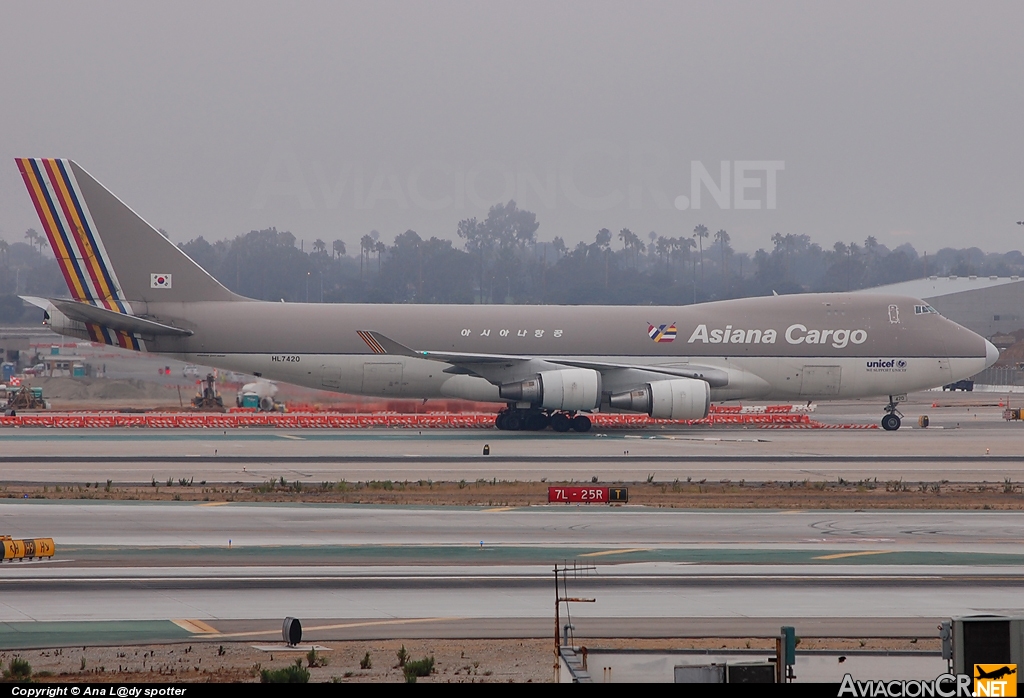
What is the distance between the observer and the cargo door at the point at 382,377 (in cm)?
4109

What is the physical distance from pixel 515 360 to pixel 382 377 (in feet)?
16.9

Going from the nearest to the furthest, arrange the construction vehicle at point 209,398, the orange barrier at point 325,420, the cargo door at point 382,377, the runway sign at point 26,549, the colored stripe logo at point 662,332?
the runway sign at point 26,549
the cargo door at point 382,377
the colored stripe logo at point 662,332
the orange barrier at point 325,420
the construction vehicle at point 209,398

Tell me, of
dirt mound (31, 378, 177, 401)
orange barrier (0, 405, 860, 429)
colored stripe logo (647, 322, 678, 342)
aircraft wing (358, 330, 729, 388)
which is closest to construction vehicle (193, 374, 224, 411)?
orange barrier (0, 405, 860, 429)

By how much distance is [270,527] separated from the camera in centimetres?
2078

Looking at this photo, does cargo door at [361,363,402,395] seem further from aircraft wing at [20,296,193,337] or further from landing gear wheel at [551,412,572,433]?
aircraft wing at [20,296,193,337]

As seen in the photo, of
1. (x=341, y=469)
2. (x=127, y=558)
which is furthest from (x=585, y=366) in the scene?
(x=127, y=558)

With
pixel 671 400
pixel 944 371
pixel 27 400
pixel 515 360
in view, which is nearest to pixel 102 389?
pixel 27 400

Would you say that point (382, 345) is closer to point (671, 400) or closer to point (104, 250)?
point (671, 400)

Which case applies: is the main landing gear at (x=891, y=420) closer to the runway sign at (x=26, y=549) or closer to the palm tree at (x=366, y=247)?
the runway sign at (x=26, y=549)

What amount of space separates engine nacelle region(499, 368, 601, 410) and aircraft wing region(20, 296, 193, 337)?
13.0 m

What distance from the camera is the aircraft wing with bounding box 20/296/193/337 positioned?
39781 mm

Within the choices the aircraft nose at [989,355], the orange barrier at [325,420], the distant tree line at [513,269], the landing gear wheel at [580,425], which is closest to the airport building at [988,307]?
the distant tree line at [513,269]

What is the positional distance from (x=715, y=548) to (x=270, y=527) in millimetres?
8221

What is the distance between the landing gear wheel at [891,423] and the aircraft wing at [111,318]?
27156 millimetres
